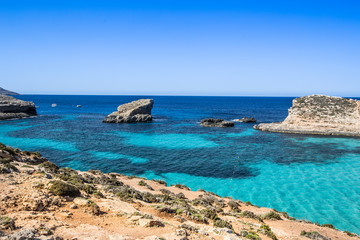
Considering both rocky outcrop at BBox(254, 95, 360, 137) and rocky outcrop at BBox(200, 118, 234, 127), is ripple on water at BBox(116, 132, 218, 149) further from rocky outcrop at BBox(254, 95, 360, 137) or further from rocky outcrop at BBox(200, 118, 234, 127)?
rocky outcrop at BBox(254, 95, 360, 137)

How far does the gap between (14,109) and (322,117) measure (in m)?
94.7

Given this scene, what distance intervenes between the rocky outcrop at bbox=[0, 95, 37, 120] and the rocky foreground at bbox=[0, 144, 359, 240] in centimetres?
7014

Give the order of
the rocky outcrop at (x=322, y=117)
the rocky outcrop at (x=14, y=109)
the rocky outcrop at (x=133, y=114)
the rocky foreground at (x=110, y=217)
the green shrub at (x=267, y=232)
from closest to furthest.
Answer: the rocky foreground at (x=110, y=217), the green shrub at (x=267, y=232), the rocky outcrop at (x=322, y=117), the rocky outcrop at (x=133, y=114), the rocky outcrop at (x=14, y=109)

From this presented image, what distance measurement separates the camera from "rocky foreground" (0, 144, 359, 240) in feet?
30.1

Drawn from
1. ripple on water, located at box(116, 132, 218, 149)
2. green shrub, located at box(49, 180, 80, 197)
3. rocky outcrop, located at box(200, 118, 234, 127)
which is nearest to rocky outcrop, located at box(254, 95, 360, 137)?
rocky outcrop, located at box(200, 118, 234, 127)

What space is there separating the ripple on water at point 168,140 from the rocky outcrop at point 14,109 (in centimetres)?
4445

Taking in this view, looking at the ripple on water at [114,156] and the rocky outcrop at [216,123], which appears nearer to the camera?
the ripple on water at [114,156]

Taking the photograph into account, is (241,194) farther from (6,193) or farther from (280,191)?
(6,193)

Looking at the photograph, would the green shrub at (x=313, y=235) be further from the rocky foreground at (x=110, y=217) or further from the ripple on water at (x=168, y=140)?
the ripple on water at (x=168, y=140)

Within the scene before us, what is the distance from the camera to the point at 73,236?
8664 millimetres

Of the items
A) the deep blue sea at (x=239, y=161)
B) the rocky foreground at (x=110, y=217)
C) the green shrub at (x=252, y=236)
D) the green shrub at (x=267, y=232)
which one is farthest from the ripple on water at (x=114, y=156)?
the green shrub at (x=252, y=236)

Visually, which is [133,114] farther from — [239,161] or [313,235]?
[313,235]

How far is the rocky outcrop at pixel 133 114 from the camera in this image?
68.6m

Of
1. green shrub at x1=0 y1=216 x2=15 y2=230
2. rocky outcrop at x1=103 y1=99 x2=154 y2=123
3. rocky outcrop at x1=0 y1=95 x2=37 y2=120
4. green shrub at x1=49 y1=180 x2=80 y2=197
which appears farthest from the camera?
rocky outcrop at x1=0 y1=95 x2=37 y2=120
